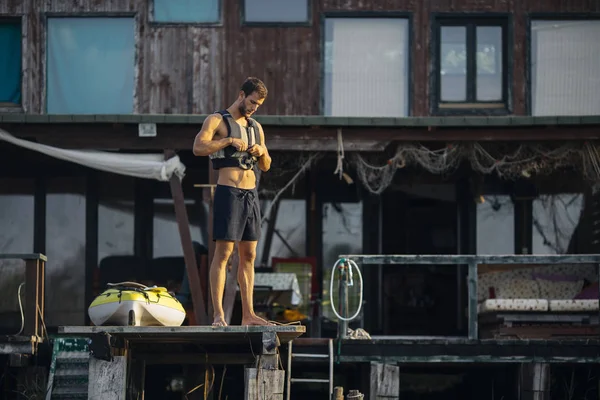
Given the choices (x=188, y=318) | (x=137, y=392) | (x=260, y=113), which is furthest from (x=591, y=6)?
(x=137, y=392)

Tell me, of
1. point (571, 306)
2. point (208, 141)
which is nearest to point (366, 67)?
point (571, 306)

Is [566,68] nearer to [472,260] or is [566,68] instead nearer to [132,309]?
[472,260]

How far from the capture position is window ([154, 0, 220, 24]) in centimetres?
1769

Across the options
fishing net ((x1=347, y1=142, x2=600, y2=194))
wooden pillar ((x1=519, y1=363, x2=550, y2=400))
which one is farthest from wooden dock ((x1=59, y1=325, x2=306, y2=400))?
fishing net ((x1=347, y1=142, x2=600, y2=194))

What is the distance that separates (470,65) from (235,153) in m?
6.43

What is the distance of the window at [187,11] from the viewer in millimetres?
17688

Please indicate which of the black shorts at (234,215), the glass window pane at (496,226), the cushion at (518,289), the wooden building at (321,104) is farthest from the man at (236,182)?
the glass window pane at (496,226)

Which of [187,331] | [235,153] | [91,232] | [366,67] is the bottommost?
[187,331]

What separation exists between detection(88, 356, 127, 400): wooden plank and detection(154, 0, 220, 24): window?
Result: 6.50 m

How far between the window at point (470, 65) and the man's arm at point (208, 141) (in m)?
6.31

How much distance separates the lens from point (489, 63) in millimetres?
17719

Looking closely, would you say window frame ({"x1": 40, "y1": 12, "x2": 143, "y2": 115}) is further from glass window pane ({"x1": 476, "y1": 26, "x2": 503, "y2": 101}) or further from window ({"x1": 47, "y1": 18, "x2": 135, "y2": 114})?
glass window pane ({"x1": 476, "y1": 26, "x2": 503, "y2": 101})

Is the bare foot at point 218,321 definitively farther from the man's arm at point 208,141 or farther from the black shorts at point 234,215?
the man's arm at point 208,141

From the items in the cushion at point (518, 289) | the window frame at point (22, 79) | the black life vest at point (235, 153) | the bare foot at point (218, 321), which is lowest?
the bare foot at point (218, 321)
